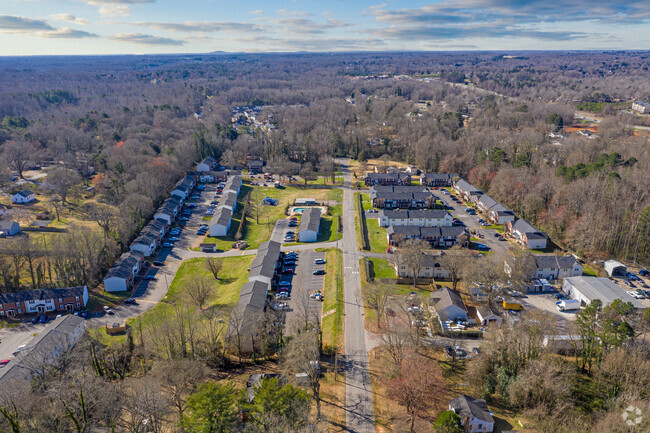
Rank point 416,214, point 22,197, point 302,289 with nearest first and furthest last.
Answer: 1. point 302,289
2. point 416,214
3. point 22,197

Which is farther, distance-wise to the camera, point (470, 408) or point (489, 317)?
point (489, 317)

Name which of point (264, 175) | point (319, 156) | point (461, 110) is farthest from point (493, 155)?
point (461, 110)

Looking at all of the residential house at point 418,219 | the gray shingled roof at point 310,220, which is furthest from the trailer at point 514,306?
the gray shingled roof at point 310,220

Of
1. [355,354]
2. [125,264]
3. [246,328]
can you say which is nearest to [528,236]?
[355,354]

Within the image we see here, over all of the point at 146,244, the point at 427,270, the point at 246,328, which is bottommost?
the point at 246,328

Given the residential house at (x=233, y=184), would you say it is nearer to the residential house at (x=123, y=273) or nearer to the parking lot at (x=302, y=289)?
the parking lot at (x=302, y=289)

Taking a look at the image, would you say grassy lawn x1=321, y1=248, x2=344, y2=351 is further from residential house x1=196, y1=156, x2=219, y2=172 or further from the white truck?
residential house x1=196, y1=156, x2=219, y2=172

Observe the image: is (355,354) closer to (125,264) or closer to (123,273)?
(123,273)
